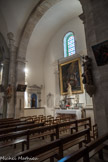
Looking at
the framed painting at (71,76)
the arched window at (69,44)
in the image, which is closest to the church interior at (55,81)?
the framed painting at (71,76)

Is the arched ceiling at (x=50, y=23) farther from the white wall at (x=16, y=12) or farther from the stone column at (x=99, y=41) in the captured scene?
the stone column at (x=99, y=41)

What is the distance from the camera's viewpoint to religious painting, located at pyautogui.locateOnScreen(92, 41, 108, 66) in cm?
366

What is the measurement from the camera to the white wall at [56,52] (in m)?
11.3

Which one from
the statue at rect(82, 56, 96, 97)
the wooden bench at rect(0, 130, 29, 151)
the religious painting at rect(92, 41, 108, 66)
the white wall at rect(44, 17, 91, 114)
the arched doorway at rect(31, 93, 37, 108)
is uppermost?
the white wall at rect(44, 17, 91, 114)

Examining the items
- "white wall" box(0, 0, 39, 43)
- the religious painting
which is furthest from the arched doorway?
the religious painting

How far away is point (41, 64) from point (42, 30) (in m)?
4.13

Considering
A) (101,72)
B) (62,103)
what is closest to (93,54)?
(101,72)

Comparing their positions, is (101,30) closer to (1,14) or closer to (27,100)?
(1,14)

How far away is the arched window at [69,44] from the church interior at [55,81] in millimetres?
106

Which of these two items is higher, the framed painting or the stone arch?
the stone arch

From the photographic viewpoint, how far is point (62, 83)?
11773 millimetres

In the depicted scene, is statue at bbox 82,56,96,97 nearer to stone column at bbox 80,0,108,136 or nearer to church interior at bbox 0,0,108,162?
church interior at bbox 0,0,108,162

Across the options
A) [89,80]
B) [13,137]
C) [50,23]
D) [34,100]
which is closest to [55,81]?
[34,100]

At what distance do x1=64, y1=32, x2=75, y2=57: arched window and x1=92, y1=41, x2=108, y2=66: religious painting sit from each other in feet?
27.0
